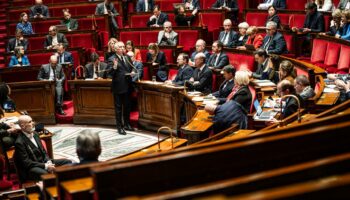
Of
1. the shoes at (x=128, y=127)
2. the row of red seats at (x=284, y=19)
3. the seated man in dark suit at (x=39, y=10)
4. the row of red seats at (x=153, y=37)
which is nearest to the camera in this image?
the shoes at (x=128, y=127)

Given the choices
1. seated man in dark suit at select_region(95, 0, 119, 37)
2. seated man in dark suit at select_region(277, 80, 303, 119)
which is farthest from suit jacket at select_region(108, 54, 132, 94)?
seated man in dark suit at select_region(95, 0, 119, 37)

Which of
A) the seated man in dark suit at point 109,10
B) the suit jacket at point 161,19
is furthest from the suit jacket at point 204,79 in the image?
the seated man in dark suit at point 109,10

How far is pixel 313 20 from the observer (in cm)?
891

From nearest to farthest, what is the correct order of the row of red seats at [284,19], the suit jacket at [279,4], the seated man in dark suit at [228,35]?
the seated man in dark suit at [228,35] < the row of red seats at [284,19] < the suit jacket at [279,4]

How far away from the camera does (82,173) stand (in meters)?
3.08

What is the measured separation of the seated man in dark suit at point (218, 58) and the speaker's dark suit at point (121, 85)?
108cm

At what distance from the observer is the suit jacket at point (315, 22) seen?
29.0 ft

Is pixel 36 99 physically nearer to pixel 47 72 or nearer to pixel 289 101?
pixel 47 72

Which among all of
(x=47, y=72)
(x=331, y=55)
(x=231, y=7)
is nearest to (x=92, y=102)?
(x=47, y=72)

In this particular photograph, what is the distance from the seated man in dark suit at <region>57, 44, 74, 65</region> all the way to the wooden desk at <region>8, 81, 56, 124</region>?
2.58 ft

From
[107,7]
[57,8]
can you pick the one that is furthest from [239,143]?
[57,8]

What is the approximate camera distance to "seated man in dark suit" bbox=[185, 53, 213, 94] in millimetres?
7473

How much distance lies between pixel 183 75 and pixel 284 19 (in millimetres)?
2634

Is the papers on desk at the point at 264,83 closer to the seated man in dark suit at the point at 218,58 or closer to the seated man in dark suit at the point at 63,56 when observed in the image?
the seated man in dark suit at the point at 218,58
